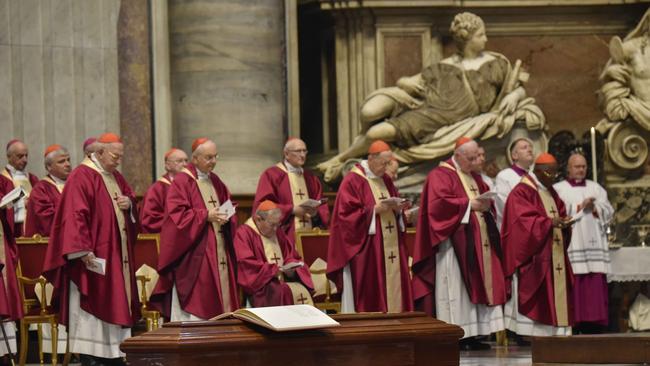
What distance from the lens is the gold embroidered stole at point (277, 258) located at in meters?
11.2

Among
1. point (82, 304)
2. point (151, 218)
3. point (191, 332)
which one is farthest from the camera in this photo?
point (151, 218)

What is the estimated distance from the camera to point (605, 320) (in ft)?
43.1

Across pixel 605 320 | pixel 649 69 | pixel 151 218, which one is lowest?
pixel 605 320

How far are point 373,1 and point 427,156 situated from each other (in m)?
1.88

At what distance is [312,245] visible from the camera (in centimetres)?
1264

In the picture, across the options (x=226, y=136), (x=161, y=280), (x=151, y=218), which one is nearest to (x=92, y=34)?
(x=226, y=136)

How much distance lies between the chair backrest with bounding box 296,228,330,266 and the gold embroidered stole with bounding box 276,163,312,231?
360mm

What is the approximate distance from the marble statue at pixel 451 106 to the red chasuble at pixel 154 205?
2612 millimetres

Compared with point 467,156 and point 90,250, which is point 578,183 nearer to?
point 467,156

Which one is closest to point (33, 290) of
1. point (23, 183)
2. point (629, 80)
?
point (23, 183)

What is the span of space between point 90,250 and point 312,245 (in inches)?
109

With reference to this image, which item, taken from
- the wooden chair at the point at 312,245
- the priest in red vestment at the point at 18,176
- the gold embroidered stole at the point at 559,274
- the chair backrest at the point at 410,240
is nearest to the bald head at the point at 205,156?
the wooden chair at the point at 312,245

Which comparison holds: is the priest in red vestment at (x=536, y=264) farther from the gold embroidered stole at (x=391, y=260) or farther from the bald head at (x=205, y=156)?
the bald head at (x=205, y=156)

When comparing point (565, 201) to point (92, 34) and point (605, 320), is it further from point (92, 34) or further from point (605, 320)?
point (92, 34)
